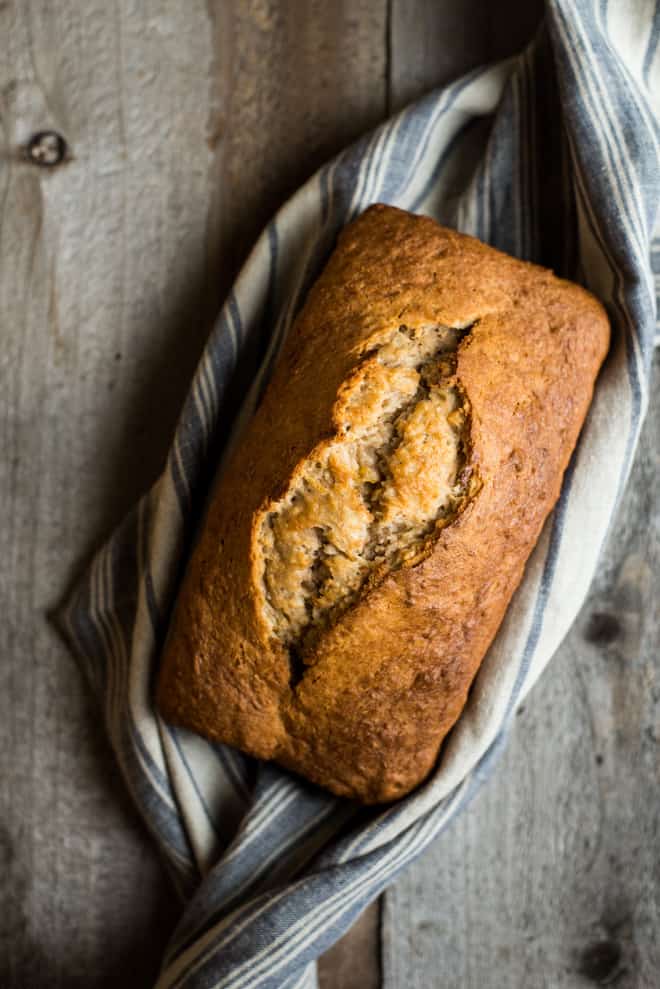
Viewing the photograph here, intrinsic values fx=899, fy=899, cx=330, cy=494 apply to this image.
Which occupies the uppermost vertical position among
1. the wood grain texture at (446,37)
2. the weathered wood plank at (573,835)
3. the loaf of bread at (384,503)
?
the wood grain texture at (446,37)

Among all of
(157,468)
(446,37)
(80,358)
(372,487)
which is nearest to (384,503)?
(372,487)

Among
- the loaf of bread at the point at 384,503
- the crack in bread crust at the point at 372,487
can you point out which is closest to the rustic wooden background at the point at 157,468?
the loaf of bread at the point at 384,503

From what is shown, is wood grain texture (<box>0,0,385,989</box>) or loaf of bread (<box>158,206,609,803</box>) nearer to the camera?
loaf of bread (<box>158,206,609,803</box>)

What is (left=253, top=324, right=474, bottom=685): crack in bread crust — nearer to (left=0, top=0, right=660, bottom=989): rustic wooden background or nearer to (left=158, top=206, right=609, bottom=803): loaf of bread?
(left=158, top=206, right=609, bottom=803): loaf of bread

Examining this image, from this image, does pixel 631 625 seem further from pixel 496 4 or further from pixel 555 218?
pixel 496 4

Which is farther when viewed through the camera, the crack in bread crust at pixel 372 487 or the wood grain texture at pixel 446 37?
the wood grain texture at pixel 446 37

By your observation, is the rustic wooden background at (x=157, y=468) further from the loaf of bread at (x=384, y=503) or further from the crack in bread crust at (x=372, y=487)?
the crack in bread crust at (x=372, y=487)

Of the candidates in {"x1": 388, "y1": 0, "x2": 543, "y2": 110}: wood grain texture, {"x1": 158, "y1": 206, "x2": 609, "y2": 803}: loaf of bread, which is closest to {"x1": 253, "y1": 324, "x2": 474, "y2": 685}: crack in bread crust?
{"x1": 158, "y1": 206, "x2": 609, "y2": 803}: loaf of bread
